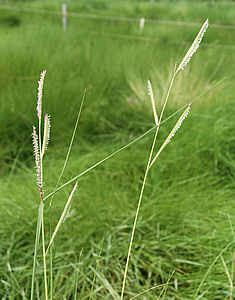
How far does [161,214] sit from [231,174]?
464 millimetres

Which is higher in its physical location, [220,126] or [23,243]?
[220,126]

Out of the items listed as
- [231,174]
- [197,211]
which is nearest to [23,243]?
[197,211]

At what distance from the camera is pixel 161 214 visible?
136 centimetres

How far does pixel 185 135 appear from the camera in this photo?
1.75 m

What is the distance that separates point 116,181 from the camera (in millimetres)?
1571

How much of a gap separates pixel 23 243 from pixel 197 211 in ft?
1.78

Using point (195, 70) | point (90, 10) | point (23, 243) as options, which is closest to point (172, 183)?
point (23, 243)

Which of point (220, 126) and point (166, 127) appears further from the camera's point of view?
point (166, 127)

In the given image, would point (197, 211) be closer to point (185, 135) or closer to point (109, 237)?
point (109, 237)

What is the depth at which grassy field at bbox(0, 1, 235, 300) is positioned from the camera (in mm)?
1188

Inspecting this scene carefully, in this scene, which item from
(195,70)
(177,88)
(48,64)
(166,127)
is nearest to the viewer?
(166,127)

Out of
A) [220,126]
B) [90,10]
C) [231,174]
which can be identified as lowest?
[90,10]

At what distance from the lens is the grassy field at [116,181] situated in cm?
119

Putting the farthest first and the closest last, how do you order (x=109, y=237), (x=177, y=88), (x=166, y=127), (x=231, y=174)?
(x=177, y=88)
(x=166, y=127)
(x=231, y=174)
(x=109, y=237)
